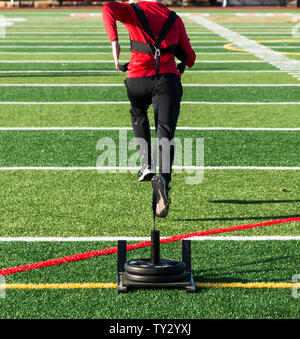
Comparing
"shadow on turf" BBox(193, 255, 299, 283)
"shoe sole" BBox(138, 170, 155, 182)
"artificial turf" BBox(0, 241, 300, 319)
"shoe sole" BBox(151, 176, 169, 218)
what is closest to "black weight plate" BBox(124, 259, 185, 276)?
"artificial turf" BBox(0, 241, 300, 319)

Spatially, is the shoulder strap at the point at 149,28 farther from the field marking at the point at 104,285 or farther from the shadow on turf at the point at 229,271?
the field marking at the point at 104,285

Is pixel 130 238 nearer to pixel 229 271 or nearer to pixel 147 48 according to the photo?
pixel 229 271

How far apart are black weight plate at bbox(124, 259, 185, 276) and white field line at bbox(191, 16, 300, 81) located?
1261cm

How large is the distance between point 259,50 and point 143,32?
15.8 meters

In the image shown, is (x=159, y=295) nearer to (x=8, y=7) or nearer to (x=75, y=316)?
(x=75, y=316)

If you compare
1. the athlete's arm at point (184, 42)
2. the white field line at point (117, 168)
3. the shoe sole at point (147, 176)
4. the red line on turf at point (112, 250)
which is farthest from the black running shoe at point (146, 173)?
the athlete's arm at point (184, 42)

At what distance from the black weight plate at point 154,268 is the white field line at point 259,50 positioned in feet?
41.4

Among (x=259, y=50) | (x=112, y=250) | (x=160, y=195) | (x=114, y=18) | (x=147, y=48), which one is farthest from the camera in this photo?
(x=259, y=50)

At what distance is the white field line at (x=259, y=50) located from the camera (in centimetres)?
1777

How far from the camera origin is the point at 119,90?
13.9 m

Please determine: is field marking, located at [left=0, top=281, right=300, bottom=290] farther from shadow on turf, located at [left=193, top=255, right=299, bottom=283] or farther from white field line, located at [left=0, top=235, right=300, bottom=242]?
white field line, located at [left=0, top=235, right=300, bottom=242]

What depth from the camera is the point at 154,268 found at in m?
4.52

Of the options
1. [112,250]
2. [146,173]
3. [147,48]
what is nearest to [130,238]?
[112,250]

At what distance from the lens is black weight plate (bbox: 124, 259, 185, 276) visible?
4520mm
